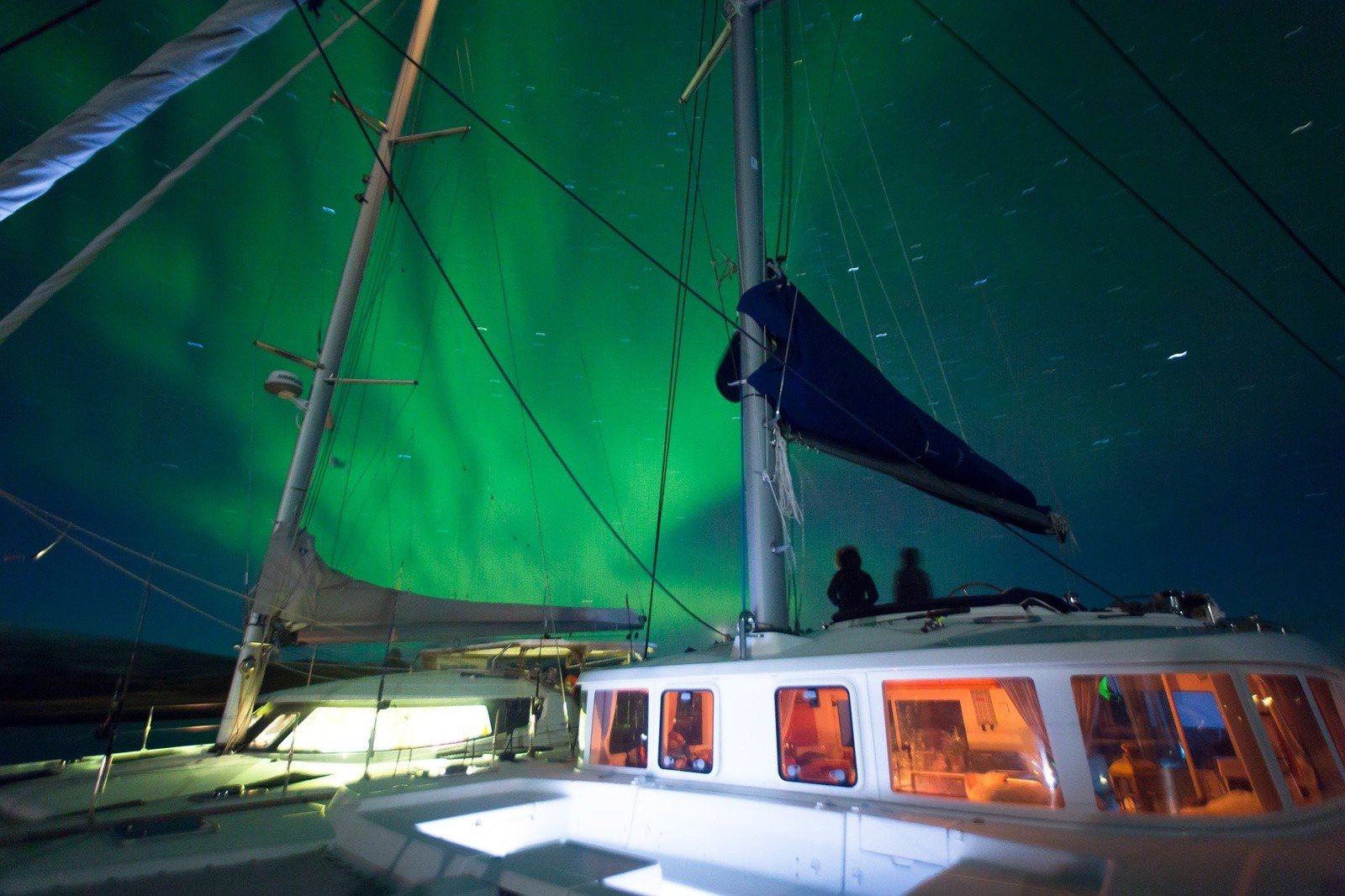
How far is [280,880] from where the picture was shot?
13.6 feet

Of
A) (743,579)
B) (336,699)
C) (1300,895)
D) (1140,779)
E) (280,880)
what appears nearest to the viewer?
(1300,895)

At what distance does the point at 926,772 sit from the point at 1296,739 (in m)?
2.26

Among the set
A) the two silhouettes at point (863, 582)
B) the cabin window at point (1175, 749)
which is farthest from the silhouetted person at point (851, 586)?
the cabin window at point (1175, 749)

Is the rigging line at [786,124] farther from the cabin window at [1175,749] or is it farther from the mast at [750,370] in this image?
the cabin window at [1175,749]

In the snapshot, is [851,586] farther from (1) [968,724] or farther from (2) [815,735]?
(1) [968,724]

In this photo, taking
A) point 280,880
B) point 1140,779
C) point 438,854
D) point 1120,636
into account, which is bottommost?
point 280,880

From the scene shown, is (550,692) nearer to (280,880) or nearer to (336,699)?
(336,699)

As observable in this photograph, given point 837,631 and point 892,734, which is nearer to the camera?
point 892,734

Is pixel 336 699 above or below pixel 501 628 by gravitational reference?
below

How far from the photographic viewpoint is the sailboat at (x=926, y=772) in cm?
331

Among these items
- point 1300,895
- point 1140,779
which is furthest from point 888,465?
point 1300,895

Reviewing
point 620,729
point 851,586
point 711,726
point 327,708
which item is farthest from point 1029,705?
point 327,708

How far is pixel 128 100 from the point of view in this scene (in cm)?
349

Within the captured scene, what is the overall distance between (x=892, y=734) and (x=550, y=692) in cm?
951
